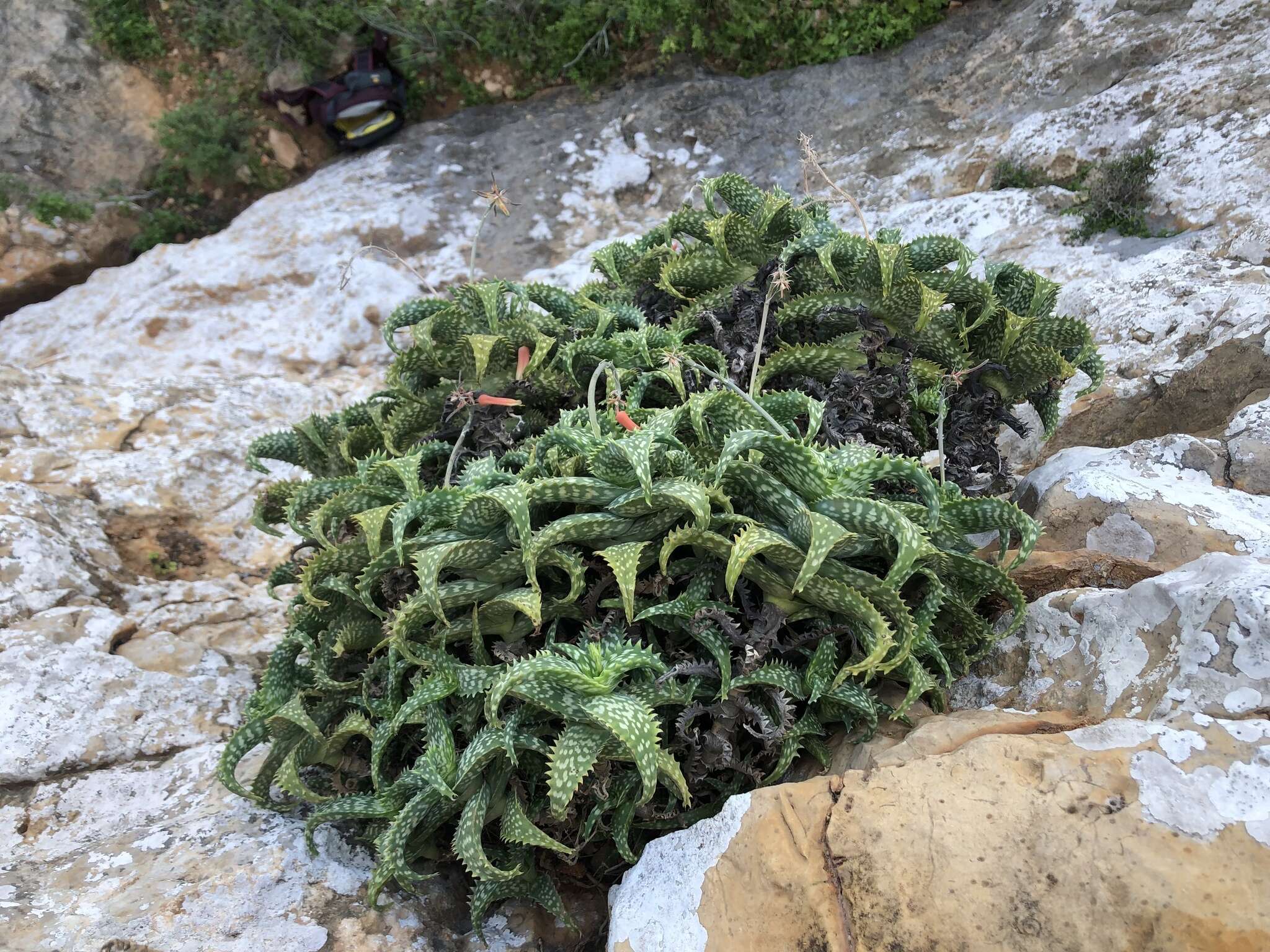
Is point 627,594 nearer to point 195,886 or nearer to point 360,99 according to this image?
point 195,886

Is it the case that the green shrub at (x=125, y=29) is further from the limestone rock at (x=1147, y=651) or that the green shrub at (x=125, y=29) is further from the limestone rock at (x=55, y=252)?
the limestone rock at (x=1147, y=651)

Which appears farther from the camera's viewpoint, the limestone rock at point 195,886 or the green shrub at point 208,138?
the green shrub at point 208,138

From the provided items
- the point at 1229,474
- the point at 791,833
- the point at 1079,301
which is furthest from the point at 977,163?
the point at 791,833

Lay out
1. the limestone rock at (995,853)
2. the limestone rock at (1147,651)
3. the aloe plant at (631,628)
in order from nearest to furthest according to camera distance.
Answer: the limestone rock at (995,853)
the limestone rock at (1147,651)
the aloe plant at (631,628)

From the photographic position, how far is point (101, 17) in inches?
285

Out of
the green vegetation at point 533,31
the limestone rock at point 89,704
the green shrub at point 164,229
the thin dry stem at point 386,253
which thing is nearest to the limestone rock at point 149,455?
the limestone rock at point 89,704

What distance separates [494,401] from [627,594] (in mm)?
1095

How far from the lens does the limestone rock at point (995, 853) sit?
1515 millimetres

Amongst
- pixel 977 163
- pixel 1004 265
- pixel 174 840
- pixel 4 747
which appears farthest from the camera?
pixel 977 163

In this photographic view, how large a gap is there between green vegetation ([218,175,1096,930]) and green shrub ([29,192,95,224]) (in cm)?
601

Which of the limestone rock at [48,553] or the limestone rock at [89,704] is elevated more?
the limestone rock at [48,553]

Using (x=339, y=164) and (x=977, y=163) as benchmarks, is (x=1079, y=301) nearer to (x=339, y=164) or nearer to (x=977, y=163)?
(x=977, y=163)

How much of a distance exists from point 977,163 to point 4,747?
218 inches

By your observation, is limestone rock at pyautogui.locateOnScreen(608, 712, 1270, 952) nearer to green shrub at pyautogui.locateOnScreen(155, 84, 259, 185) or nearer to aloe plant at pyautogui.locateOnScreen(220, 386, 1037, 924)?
aloe plant at pyautogui.locateOnScreen(220, 386, 1037, 924)
